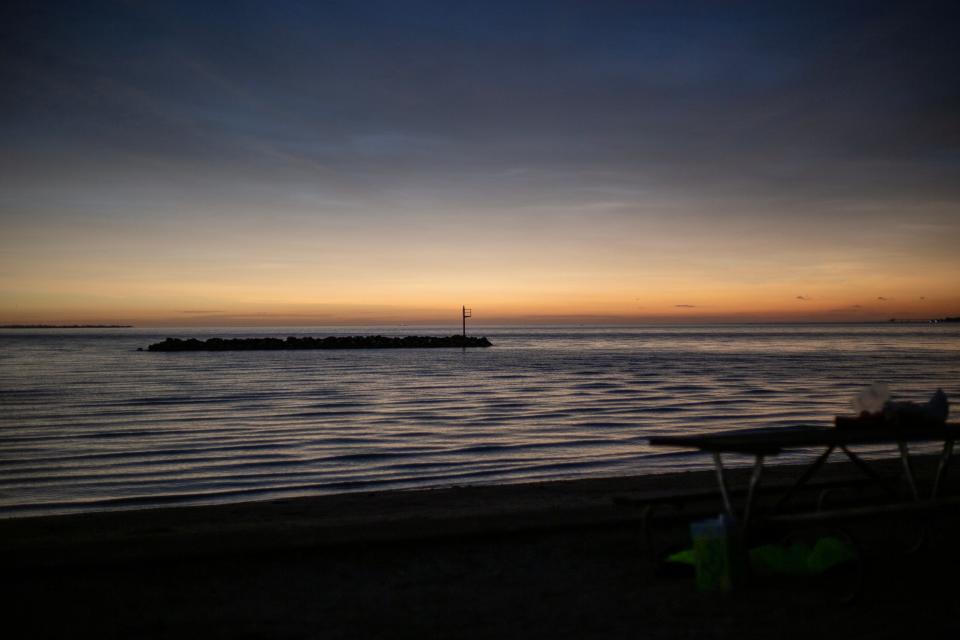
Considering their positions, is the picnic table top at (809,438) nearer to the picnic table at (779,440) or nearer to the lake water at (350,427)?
the picnic table at (779,440)

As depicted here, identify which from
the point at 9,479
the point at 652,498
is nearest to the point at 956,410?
the point at 652,498

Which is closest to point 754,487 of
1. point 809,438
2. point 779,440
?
point 779,440

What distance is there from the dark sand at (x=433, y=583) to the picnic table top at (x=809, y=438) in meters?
0.80

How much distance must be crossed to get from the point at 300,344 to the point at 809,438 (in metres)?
81.1

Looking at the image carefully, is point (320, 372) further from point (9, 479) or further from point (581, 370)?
point (9, 479)

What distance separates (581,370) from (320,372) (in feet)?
51.2

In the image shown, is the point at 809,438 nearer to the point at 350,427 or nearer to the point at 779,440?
the point at 779,440

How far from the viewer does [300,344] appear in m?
82.0

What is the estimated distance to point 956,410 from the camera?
1748 cm

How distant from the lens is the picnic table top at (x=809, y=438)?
14.0 feet

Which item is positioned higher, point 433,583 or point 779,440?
point 779,440

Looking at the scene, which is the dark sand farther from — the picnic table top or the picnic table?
the picnic table top

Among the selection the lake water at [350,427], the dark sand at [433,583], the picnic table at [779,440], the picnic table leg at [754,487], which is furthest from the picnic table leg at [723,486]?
the lake water at [350,427]

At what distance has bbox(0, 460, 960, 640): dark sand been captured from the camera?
3.81 metres
